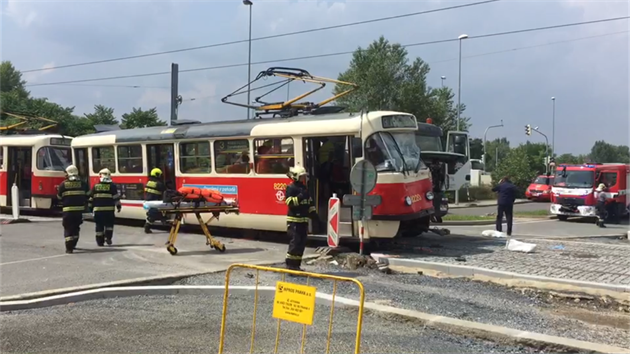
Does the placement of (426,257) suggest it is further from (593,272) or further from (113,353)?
(113,353)

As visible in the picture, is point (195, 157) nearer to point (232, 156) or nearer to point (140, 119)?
point (232, 156)

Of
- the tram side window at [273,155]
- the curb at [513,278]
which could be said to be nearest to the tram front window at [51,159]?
the tram side window at [273,155]

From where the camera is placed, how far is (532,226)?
20203 mm

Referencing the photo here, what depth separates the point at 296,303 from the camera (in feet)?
13.5

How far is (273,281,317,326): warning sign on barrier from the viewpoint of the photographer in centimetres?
404

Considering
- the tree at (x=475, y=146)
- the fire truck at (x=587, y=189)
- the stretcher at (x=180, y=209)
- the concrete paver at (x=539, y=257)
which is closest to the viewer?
the concrete paver at (x=539, y=257)

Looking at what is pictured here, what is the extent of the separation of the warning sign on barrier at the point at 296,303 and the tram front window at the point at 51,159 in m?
16.6

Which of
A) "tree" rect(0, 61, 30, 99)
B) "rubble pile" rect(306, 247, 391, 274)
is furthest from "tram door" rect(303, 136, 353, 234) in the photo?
"tree" rect(0, 61, 30, 99)

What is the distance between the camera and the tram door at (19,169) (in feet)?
61.3

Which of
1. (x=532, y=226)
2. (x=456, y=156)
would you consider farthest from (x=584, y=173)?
(x=456, y=156)

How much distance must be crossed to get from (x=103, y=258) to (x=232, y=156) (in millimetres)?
3973

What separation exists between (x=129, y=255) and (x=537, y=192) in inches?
1304

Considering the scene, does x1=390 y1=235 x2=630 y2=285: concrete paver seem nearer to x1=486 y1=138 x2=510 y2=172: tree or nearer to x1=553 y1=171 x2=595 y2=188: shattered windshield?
x1=553 y1=171 x2=595 y2=188: shattered windshield

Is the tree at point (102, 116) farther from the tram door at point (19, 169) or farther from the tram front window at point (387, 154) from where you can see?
the tram front window at point (387, 154)
